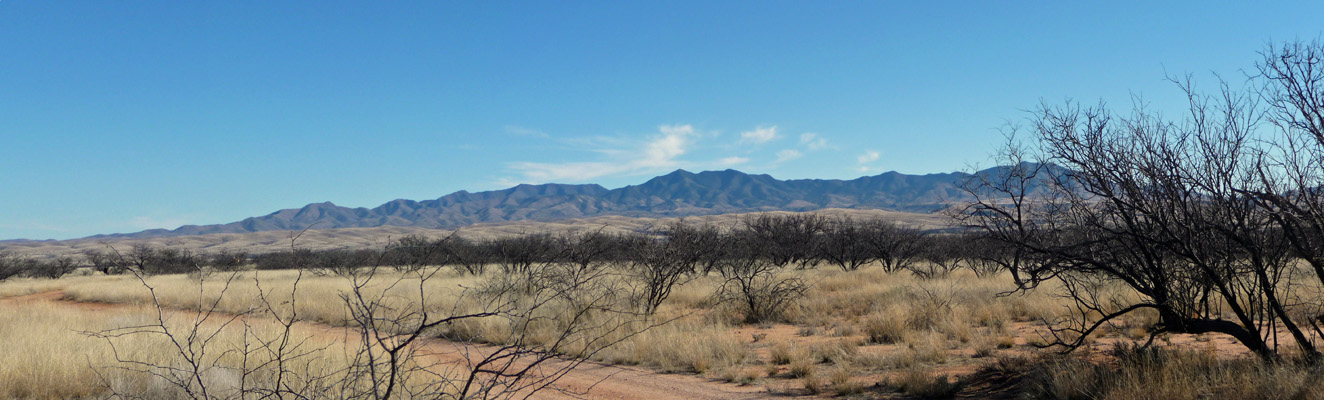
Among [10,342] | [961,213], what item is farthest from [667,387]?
[961,213]

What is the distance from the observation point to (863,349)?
9891 millimetres

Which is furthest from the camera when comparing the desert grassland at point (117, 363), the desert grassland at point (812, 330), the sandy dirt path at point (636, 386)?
the desert grassland at point (812, 330)

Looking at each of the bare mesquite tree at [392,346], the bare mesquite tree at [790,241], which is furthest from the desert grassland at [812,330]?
the bare mesquite tree at [790,241]

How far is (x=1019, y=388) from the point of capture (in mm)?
6848

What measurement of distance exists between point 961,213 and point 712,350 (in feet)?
32.9

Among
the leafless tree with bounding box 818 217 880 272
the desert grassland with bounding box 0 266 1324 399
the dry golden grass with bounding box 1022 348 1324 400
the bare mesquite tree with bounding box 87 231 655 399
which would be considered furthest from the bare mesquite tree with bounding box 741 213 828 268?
the dry golden grass with bounding box 1022 348 1324 400

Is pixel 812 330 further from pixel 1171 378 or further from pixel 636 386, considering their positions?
pixel 1171 378

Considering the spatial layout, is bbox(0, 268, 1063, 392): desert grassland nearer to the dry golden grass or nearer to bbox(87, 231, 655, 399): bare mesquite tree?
bbox(87, 231, 655, 399): bare mesquite tree

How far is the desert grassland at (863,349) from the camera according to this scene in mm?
6117

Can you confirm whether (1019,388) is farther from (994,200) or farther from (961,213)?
(994,200)

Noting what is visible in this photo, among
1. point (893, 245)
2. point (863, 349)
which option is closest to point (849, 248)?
point (893, 245)

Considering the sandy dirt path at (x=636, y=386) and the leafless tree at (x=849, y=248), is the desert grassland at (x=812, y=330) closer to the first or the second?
the sandy dirt path at (x=636, y=386)

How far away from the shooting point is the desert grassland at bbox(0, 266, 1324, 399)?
20.1ft

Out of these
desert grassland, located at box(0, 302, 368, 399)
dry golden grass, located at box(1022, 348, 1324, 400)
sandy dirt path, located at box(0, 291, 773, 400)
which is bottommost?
sandy dirt path, located at box(0, 291, 773, 400)
